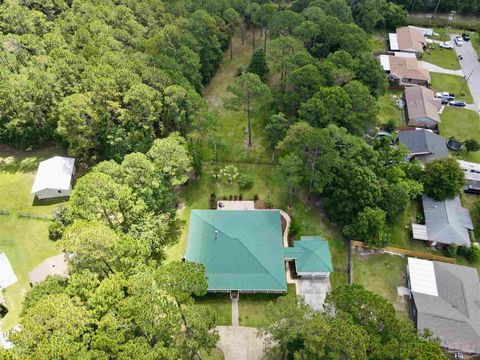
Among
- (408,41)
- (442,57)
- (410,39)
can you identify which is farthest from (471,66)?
(408,41)

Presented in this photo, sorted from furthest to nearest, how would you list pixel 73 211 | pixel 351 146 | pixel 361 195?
pixel 351 146
pixel 361 195
pixel 73 211

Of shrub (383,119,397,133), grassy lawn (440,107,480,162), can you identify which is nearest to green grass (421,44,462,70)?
grassy lawn (440,107,480,162)

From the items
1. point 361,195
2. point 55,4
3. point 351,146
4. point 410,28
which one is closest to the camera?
point 361,195

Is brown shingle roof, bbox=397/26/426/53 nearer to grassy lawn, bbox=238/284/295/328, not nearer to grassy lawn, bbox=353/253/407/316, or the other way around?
grassy lawn, bbox=353/253/407/316

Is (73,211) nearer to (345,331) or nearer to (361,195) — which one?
(345,331)

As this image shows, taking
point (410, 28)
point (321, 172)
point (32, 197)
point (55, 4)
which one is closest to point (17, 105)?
point (32, 197)

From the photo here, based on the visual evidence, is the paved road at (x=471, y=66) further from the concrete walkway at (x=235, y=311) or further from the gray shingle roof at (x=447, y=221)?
the concrete walkway at (x=235, y=311)
